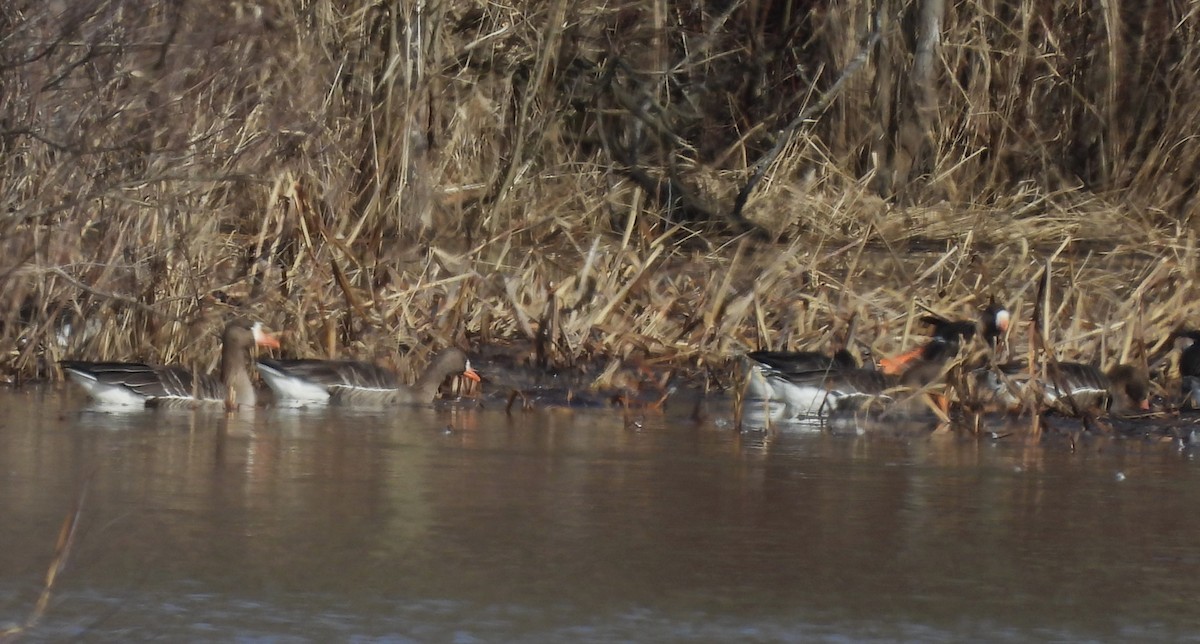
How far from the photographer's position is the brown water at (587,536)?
432 cm

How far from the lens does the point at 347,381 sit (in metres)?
9.15

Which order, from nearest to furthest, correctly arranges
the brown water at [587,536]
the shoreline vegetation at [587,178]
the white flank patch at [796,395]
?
the brown water at [587,536]
the white flank patch at [796,395]
the shoreline vegetation at [587,178]

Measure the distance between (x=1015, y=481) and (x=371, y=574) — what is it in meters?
2.86

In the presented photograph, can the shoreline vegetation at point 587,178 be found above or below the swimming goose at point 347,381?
above

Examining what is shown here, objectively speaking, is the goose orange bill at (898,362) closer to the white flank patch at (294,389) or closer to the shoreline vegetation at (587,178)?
the shoreline vegetation at (587,178)

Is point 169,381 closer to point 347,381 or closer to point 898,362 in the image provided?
point 347,381

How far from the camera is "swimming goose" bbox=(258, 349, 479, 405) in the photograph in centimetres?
913

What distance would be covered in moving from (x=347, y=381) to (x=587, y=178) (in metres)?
4.49

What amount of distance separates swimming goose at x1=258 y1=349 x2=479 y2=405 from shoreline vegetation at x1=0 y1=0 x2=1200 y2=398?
56 cm

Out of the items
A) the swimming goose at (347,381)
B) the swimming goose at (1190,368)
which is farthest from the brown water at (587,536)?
the swimming goose at (1190,368)

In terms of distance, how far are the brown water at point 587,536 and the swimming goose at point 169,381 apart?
0.52 meters

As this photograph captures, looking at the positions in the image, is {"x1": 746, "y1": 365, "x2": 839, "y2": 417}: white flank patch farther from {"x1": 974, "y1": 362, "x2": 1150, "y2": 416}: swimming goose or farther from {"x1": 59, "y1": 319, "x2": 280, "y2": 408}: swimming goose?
{"x1": 59, "y1": 319, "x2": 280, "y2": 408}: swimming goose

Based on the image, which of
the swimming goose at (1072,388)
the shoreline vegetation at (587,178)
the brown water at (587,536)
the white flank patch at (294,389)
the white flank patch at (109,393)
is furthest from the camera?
the shoreline vegetation at (587,178)

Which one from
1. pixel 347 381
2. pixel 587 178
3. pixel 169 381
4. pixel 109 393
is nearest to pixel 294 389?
pixel 347 381
